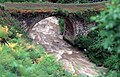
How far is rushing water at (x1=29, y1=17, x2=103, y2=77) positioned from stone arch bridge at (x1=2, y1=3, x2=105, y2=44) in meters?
0.91

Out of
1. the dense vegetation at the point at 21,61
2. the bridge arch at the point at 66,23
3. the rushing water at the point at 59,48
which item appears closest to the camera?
the dense vegetation at the point at 21,61

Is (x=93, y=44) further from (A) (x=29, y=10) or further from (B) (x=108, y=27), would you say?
(B) (x=108, y=27)

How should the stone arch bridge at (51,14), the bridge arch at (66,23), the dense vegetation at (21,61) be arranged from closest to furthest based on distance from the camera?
the dense vegetation at (21,61), the stone arch bridge at (51,14), the bridge arch at (66,23)

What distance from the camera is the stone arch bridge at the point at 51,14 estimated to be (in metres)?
20.1

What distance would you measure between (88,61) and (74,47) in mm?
2497

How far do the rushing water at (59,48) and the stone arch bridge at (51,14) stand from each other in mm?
914

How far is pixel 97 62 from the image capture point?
2034cm

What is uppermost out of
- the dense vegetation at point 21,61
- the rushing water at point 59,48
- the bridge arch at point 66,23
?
the dense vegetation at point 21,61

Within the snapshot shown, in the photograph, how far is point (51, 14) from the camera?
21.0 meters

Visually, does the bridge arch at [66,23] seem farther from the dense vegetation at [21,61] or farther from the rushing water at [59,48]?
the dense vegetation at [21,61]

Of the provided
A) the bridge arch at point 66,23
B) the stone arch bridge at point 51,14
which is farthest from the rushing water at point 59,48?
the stone arch bridge at point 51,14

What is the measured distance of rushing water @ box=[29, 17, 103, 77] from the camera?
18984 mm

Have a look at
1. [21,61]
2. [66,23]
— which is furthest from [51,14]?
[21,61]

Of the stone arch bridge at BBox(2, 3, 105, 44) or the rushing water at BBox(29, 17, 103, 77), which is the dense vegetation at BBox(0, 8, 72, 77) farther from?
the stone arch bridge at BBox(2, 3, 105, 44)
